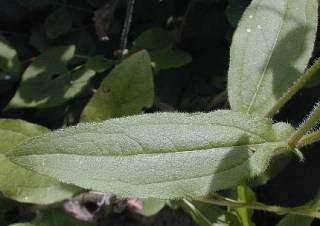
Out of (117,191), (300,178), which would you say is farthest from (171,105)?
(117,191)

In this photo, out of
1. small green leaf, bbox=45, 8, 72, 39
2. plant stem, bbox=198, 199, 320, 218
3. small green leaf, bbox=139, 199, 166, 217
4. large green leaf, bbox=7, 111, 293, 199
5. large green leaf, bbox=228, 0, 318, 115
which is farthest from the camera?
small green leaf, bbox=45, 8, 72, 39

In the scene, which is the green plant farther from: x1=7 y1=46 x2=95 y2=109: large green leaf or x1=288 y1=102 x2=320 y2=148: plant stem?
x1=7 y1=46 x2=95 y2=109: large green leaf

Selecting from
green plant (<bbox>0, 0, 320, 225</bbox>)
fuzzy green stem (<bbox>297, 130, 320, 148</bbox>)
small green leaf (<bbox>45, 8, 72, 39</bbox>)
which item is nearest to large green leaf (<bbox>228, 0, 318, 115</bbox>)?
green plant (<bbox>0, 0, 320, 225</bbox>)

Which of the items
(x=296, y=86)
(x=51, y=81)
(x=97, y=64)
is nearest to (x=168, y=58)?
(x=97, y=64)

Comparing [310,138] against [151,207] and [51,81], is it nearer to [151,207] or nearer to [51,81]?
[151,207]

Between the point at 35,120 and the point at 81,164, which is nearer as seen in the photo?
the point at 81,164

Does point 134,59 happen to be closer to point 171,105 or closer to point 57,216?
point 171,105

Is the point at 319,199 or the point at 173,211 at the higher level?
the point at 319,199
